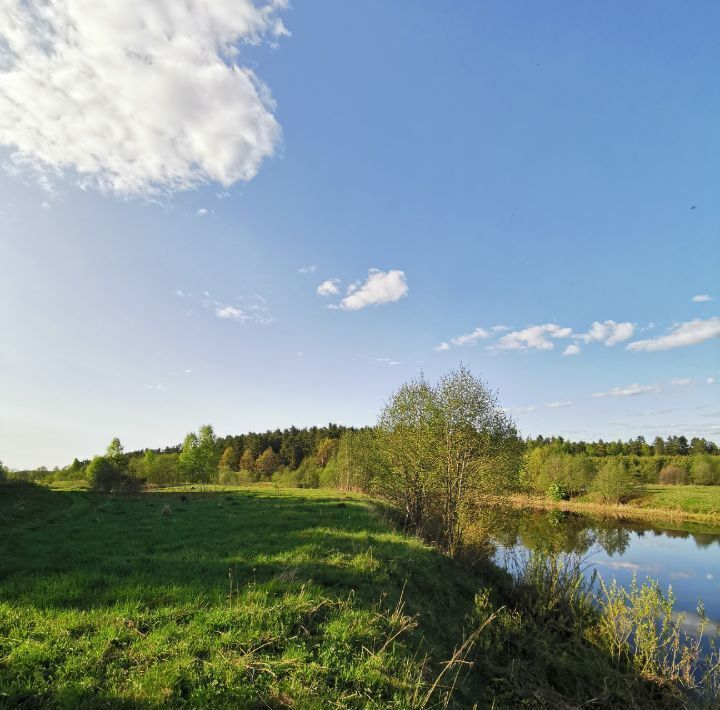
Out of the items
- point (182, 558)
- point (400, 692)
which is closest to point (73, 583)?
point (182, 558)

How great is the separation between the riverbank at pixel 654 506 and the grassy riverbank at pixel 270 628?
50.8 m

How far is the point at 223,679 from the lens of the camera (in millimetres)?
6844

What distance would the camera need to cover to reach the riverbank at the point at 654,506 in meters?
68.7

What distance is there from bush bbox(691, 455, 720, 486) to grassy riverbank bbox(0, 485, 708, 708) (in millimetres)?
125779

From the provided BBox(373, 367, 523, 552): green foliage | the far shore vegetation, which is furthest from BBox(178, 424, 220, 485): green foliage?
BBox(373, 367, 523, 552): green foliage

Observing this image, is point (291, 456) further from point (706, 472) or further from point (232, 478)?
point (706, 472)

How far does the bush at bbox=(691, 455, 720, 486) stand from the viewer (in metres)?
108

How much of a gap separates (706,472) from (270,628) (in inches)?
5563

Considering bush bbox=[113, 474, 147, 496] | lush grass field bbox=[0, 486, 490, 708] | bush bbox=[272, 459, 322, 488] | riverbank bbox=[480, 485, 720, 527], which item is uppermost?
lush grass field bbox=[0, 486, 490, 708]

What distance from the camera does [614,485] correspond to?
84.8 meters

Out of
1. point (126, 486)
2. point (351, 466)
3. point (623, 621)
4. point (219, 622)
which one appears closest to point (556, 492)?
point (351, 466)

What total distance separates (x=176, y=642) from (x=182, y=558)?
648 cm

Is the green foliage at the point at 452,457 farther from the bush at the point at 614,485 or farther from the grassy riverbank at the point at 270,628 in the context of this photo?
the bush at the point at 614,485

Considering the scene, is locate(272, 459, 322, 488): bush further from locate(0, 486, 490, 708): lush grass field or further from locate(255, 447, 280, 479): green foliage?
locate(0, 486, 490, 708): lush grass field
